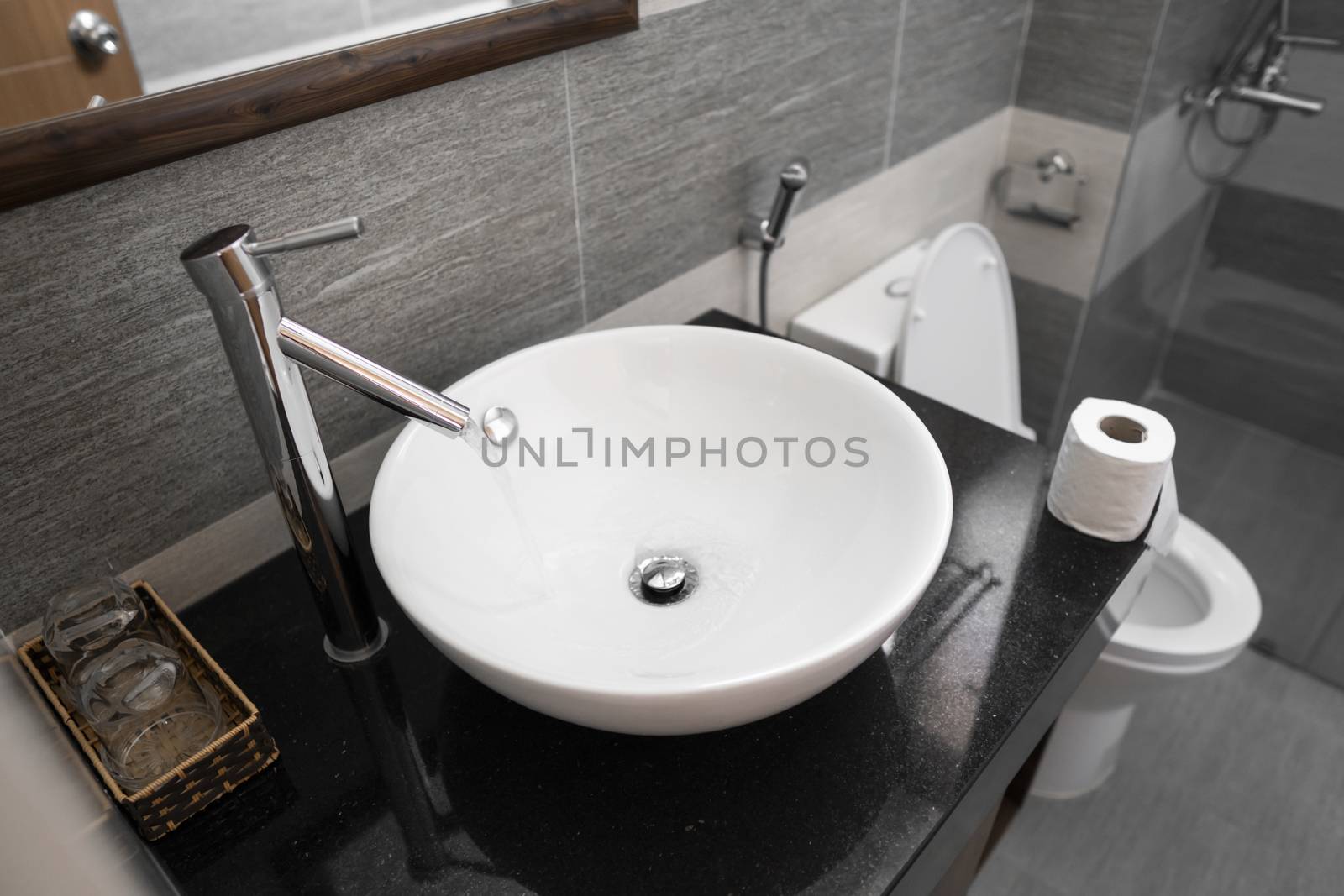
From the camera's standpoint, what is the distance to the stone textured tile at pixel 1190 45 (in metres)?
1.62

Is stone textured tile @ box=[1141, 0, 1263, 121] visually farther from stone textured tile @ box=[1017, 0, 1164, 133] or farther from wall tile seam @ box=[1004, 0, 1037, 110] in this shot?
wall tile seam @ box=[1004, 0, 1037, 110]

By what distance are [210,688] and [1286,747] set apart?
73.7 inches

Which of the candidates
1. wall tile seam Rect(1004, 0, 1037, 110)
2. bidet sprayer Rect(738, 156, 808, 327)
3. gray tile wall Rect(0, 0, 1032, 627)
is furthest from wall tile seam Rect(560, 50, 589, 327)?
wall tile seam Rect(1004, 0, 1037, 110)

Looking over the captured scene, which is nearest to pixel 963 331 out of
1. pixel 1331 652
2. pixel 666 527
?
pixel 666 527

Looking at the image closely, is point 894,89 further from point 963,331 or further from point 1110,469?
point 1110,469

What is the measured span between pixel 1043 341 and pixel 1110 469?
1181mm

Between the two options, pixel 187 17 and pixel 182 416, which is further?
pixel 182 416

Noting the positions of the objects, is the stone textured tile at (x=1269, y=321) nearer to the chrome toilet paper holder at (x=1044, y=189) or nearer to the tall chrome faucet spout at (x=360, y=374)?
the chrome toilet paper holder at (x=1044, y=189)

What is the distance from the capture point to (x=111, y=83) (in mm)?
691

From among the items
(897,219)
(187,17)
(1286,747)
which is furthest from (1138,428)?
(1286,747)

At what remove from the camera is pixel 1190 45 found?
5.55 feet

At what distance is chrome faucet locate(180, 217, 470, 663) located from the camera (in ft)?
2.12

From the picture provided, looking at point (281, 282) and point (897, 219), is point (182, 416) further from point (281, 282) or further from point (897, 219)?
point (897, 219)

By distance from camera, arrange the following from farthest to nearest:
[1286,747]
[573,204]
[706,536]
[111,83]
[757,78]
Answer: [1286,747], [757,78], [573,204], [706,536], [111,83]
